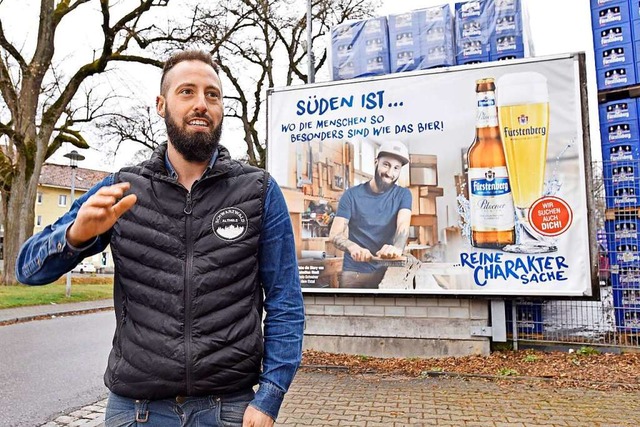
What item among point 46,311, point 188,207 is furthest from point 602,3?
point 46,311

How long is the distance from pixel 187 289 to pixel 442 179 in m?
6.21

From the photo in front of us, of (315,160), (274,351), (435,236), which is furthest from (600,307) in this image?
(274,351)

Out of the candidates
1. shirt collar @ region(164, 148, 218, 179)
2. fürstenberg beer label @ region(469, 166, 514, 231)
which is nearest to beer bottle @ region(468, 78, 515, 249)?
fürstenberg beer label @ region(469, 166, 514, 231)

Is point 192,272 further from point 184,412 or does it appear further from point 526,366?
point 526,366

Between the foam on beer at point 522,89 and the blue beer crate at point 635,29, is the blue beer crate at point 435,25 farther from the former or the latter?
the blue beer crate at point 635,29

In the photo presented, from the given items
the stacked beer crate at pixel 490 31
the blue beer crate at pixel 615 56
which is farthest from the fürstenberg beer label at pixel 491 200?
the blue beer crate at pixel 615 56

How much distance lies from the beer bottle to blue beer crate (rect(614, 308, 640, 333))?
6.04ft

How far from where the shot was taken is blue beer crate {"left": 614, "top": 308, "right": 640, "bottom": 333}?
23.5 feet

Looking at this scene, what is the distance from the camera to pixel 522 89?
721cm

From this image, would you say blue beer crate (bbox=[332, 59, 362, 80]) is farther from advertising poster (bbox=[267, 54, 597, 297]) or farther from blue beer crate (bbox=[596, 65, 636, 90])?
blue beer crate (bbox=[596, 65, 636, 90])

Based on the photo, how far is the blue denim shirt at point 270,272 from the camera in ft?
5.97

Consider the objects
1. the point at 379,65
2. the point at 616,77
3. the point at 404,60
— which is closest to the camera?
the point at 616,77

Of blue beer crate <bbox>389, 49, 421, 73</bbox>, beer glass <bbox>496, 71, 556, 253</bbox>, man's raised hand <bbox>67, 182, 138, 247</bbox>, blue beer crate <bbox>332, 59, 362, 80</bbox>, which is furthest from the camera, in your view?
blue beer crate <bbox>332, 59, 362, 80</bbox>

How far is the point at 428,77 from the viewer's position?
775 centimetres
